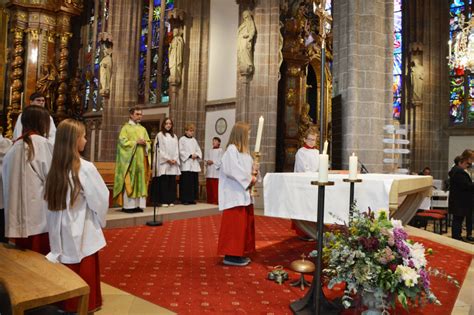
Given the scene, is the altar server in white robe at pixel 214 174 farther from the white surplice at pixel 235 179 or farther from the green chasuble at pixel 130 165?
the white surplice at pixel 235 179

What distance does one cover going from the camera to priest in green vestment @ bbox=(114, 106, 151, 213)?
7852 mm

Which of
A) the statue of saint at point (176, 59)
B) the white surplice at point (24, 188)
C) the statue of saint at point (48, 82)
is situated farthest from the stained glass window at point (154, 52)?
the white surplice at point (24, 188)

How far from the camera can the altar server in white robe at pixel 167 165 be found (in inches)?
354

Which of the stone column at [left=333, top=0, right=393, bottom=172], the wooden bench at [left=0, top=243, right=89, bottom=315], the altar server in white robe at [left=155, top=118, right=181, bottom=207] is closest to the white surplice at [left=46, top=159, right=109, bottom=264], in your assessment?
the wooden bench at [left=0, top=243, right=89, bottom=315]

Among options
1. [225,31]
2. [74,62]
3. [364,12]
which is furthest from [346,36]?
[74,62]

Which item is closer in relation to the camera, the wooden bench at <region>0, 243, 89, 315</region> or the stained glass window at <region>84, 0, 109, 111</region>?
the wooden bench at <region>0, 243, 89, 315</region>

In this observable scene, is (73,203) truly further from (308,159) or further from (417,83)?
(417,83)

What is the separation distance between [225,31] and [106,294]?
982cm

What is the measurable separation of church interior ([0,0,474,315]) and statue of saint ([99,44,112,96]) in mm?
77

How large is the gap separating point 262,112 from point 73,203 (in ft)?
26.4

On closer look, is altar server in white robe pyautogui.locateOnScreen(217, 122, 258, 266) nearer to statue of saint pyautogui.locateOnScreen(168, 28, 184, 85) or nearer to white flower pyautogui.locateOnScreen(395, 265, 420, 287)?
white flower pyautogui.locateOnScreen(395, 265, 420, 287)

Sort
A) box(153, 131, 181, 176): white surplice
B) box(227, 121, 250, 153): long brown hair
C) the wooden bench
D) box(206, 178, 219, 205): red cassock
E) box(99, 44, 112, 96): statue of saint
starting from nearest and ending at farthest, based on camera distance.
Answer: the wooden bench → box(227, 121, 250, 153): long brown hair → box(153, 131, 181, 176): white surplice → box(206, 178, 219, 205): red cassock → box(99, 44, 112, 96): statue of saint

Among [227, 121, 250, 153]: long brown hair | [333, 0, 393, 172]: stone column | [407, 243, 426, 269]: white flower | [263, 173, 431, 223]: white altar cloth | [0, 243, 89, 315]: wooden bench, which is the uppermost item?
[333, 0, 393, 172]: stone column

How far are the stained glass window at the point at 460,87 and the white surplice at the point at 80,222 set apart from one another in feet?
52.9
